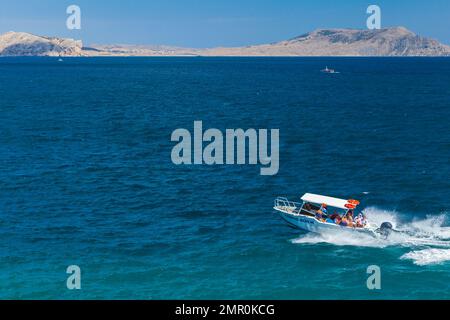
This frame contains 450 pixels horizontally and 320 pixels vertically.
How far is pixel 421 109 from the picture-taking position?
14950cm

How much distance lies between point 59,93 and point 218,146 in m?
111

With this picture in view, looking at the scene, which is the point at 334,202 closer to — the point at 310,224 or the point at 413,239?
the point at 310,224

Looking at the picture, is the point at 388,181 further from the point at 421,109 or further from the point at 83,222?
the point at 421,109

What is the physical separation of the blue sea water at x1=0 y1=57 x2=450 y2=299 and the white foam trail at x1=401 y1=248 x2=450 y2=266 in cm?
18

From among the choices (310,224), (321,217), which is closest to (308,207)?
(321,217)

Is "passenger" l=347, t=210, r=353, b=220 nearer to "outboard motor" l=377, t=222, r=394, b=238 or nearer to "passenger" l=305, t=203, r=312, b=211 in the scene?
"outboard motor" l=377, t=222, r=394, b=238

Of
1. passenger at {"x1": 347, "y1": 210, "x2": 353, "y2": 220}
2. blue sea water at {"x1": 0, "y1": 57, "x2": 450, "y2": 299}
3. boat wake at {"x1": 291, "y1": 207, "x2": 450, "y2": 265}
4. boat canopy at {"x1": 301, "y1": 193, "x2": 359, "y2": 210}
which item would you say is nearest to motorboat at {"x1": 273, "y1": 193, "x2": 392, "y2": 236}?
boat canopy at {"x1": 301, "y1": 193, "x2": 359, "y2": 210}

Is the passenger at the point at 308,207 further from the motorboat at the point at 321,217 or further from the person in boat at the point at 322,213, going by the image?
the person in boat at the point at 322,213

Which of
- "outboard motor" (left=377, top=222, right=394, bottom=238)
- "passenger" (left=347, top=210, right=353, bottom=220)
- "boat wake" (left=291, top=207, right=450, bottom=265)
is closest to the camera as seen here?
"boat wake" (left=291, top=207, right=450, bottom=265)

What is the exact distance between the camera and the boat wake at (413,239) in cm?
5397

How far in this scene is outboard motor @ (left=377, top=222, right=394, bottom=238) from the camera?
58.4 m
